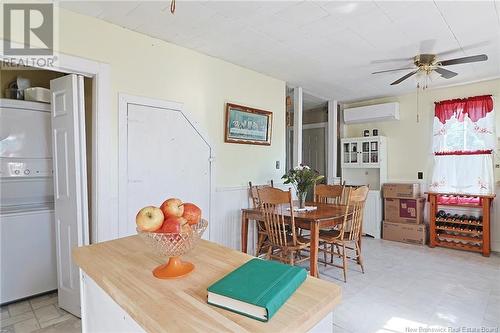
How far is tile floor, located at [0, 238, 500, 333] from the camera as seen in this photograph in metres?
2.13

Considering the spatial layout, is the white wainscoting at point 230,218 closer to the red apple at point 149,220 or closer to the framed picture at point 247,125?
the framed picture at point 247,125

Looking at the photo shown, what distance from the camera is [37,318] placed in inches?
89.3

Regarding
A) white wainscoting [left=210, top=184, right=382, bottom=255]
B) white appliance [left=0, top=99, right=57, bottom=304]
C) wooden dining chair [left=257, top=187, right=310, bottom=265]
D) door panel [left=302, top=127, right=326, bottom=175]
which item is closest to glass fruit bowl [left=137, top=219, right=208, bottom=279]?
wooden dining chair [left=257, top=187, right=310, bottom=265]

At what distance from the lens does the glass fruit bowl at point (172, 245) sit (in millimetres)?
937

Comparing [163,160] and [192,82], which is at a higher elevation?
[192,82]

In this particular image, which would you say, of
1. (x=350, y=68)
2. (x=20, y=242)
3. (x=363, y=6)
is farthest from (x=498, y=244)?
(x=20, y=242)

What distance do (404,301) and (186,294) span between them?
7.83 ft

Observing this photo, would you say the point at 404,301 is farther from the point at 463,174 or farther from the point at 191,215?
the point at 463,174

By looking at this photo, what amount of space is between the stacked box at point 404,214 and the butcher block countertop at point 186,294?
4042 millimetres

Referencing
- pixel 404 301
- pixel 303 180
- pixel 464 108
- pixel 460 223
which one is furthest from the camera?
pixel 464 108

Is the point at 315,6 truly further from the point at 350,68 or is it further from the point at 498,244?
the point at 498,244

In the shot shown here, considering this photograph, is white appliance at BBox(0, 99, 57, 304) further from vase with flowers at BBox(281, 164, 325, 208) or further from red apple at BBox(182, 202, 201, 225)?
vase with flowers at BBox(281, 164, 325, 208)

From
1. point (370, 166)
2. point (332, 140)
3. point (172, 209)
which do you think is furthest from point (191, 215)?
point (332, 140)

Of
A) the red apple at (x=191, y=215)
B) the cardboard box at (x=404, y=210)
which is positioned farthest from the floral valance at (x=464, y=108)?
the red apple at (x=191, y=215)
